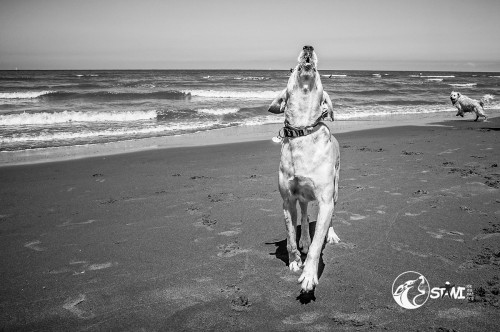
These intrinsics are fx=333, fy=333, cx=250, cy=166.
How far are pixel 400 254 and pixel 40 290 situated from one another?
3932 mm

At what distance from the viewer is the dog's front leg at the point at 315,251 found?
9.62 feet

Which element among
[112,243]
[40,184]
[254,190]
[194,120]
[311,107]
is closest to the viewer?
[311,107]

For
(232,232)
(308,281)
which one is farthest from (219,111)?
(308,281)

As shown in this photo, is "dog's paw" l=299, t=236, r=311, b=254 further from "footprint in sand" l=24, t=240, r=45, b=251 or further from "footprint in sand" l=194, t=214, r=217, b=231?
"footprint in sand" l=24, t=240, r=45, b=251

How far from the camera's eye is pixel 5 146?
443 inches

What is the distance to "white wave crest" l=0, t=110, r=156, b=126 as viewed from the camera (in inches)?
661

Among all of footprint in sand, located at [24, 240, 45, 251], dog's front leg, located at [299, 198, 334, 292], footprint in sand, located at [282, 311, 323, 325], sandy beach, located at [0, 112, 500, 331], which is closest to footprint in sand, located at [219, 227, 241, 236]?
sandy beach, located at [0, 112, 500, 331]

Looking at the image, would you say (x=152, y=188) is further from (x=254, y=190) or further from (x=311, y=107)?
(x=311, y=107)

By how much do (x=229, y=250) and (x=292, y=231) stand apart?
103cm

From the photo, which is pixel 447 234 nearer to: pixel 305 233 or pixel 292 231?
pixel 305 233

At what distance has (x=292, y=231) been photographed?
3.48 metres

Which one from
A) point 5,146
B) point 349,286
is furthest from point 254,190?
point 5,146

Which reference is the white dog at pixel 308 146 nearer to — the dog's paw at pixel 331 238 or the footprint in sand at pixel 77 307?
the dog's paw at pixel 331 238

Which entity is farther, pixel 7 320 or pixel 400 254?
pixel 400 254
